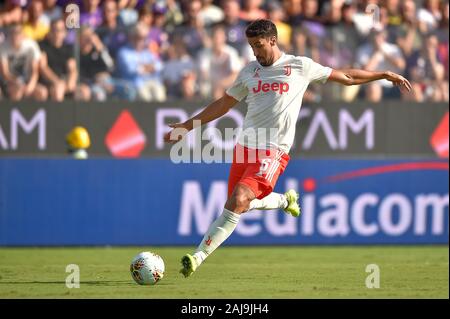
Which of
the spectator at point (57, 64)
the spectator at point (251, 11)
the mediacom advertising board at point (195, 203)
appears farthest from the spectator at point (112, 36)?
the spectator at point (251, 11)

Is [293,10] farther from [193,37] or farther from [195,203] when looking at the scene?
[195,203]

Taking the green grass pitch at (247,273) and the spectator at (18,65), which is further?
the spectator at (18,65)

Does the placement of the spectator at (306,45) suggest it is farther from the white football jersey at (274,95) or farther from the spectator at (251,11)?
the white football jersey at (274,95)

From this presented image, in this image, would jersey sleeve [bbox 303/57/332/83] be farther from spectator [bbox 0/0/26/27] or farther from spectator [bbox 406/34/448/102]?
spectator [bbox 0/0/26/27]

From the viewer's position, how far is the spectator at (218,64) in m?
15.7

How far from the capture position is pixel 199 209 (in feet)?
47.8

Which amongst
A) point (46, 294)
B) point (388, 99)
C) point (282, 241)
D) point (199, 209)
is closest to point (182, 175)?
Answer: point (199, 209)

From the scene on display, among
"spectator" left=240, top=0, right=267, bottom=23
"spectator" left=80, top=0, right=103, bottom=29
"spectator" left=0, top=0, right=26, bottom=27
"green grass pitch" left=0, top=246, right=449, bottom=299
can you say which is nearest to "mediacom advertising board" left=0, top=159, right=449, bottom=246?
"green grass pitch" left=0, top=246, right=449, bottom=299

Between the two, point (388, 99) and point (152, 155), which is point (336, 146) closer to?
point (388, 99)

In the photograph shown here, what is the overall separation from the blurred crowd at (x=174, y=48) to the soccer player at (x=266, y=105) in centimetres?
513

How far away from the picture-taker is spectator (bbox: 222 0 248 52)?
51.8ft

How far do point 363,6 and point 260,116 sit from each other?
7.51 metres

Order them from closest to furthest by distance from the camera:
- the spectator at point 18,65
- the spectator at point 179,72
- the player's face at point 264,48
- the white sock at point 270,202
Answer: the player's face at point 264,48
the white sock at point 270,202
the spectator at point 18,65
the spectator at point 179,72

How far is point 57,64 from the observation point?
15453 millimetres
